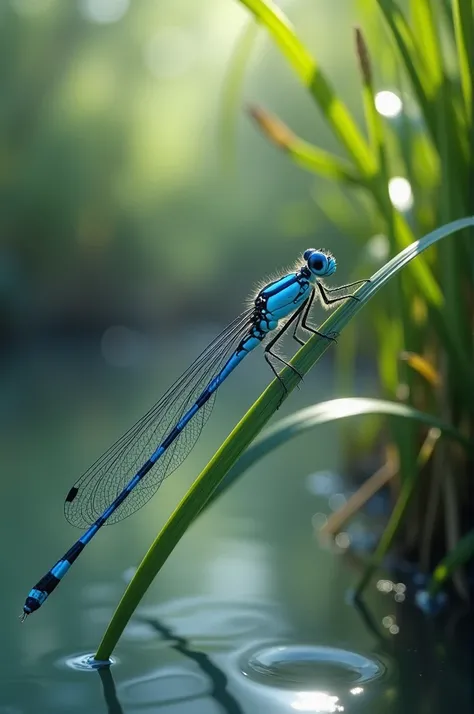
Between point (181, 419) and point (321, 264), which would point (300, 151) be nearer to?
point (321, 264)

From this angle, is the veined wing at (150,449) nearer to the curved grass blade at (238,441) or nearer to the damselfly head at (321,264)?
the damselfly head at (321,264)

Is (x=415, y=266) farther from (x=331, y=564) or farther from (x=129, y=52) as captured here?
(x=129, y=52)

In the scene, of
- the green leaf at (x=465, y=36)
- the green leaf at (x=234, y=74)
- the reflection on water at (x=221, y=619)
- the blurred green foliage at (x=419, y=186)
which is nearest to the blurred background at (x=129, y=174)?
the reflection on water at (x=221, y=619)

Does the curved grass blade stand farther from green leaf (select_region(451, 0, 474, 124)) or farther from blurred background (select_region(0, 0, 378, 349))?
blurred background (select_region(0, 0, 378, 349))

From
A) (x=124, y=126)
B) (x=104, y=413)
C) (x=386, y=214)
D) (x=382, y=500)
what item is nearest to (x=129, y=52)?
(x=124, y=126)

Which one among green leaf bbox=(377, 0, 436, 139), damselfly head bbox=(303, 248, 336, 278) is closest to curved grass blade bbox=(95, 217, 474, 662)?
damselfly head bbox=(303, 248, 336, 278)
